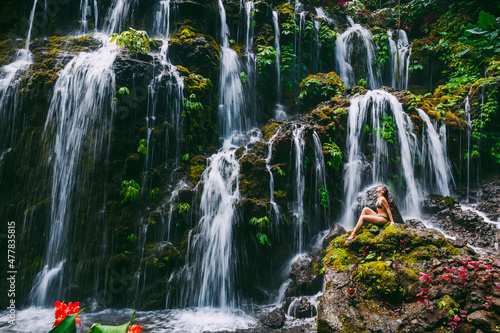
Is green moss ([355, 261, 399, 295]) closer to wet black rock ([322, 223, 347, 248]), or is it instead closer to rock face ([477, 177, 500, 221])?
Result: wet black rock ([322, 223, 347, 248])

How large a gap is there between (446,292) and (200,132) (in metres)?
6.77

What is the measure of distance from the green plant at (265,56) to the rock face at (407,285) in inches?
→ 330

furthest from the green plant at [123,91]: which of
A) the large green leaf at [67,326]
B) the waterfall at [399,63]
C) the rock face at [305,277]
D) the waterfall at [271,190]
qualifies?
the waterfall at [399,63]

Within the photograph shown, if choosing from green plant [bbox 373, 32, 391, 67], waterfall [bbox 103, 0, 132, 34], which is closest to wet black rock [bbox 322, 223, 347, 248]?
green plant [bbox 373, 32, 391, 67]

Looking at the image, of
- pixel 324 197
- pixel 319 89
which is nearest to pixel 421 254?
pixel 324 197

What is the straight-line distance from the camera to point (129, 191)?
256 inches

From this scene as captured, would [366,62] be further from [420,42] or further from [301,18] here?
[301,18]

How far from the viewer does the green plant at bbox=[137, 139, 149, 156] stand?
6945mm

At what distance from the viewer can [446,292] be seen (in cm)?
332

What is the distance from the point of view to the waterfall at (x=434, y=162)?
8.52m

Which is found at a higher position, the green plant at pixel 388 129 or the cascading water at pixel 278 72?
the cascading water at pixel 278 72

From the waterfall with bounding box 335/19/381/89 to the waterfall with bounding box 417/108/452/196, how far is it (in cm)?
464

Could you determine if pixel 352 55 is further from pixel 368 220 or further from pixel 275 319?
pixel 275 319

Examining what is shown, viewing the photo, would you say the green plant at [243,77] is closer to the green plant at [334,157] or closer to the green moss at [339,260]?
the green plant at [334,157]
